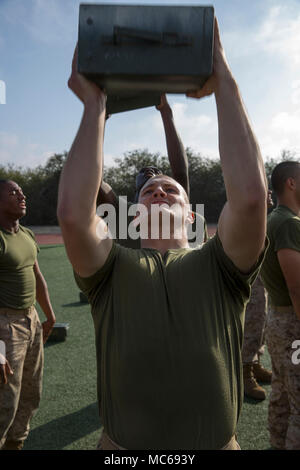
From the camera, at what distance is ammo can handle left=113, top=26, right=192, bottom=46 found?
1.09 metres

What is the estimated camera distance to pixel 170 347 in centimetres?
131

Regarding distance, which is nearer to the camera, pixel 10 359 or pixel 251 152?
pixel 251 152

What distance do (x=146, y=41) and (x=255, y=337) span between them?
3.59 metres

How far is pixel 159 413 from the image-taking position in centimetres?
127

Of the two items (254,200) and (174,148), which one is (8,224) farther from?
(254,200)

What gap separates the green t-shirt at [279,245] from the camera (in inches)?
96.7

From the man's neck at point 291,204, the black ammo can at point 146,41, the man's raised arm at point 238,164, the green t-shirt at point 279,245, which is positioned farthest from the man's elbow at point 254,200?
the man's neck at point 291,204

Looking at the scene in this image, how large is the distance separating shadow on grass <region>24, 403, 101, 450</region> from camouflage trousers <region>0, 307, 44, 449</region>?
0.50ft

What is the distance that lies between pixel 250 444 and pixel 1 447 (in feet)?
6.59

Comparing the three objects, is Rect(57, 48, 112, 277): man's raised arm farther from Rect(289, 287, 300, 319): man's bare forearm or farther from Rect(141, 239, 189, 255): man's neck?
Rect(289, 287, 300, 319): man's bare forearm

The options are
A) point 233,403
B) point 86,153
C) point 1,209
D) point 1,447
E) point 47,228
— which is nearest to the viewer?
point 86,153

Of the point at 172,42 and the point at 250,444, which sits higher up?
the point at 172,42
